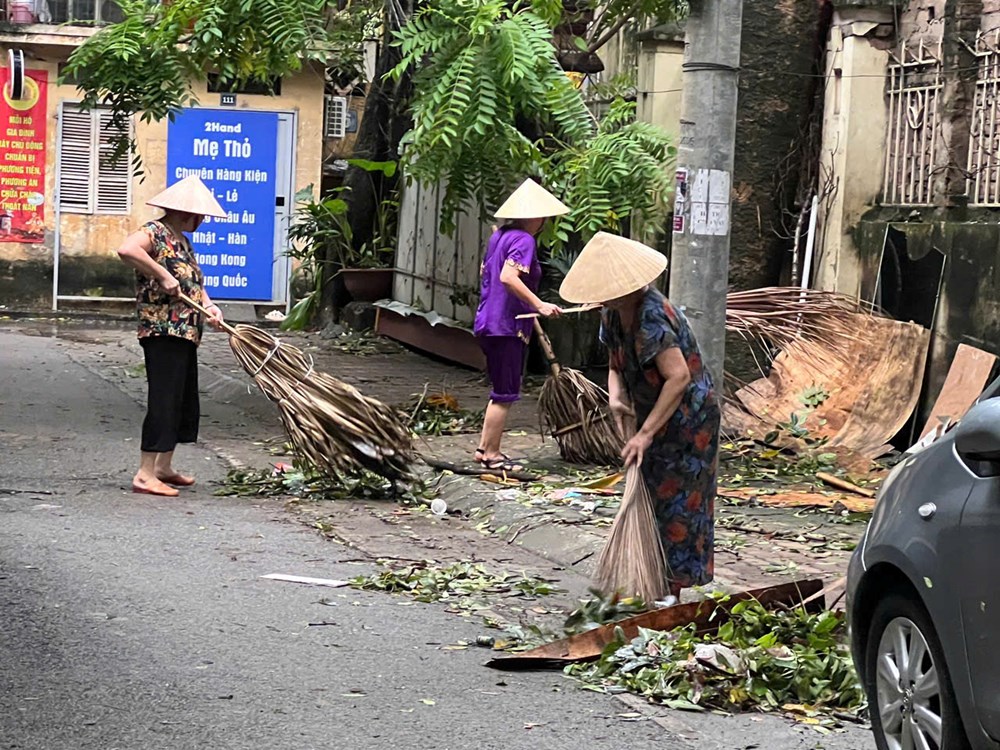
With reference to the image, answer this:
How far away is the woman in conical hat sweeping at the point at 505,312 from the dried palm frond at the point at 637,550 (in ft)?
11.2

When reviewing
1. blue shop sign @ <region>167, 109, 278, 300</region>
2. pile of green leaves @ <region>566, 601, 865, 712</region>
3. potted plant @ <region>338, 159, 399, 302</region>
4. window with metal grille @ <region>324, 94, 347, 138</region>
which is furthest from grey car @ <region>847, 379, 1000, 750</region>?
window with metal grille @ <region>324, 94, 347, 138</region>

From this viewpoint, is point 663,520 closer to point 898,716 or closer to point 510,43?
point 898,716

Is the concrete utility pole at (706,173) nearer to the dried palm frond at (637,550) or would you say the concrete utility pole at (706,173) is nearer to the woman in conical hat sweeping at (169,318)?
the dried palm frond at (637,550)

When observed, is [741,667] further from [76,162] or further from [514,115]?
[76,162]

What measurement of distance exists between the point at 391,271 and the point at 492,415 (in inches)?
342

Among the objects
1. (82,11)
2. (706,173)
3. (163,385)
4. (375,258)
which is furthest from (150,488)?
(82,11)

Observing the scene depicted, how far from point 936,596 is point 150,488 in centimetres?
584

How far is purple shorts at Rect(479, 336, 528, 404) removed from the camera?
961 centimetres

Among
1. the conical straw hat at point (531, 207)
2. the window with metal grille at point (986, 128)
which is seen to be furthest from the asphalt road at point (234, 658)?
the window with metal grille at point (986, 128)

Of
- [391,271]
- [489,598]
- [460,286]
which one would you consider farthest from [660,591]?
[391,271]

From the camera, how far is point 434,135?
999 centimetres

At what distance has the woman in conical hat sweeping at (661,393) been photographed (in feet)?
19.8

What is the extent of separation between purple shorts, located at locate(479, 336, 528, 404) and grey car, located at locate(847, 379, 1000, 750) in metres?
5.12

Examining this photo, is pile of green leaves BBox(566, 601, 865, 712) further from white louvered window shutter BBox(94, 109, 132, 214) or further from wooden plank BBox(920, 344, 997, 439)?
white louvered window shutter BBox(94, 109, 132, 214)
